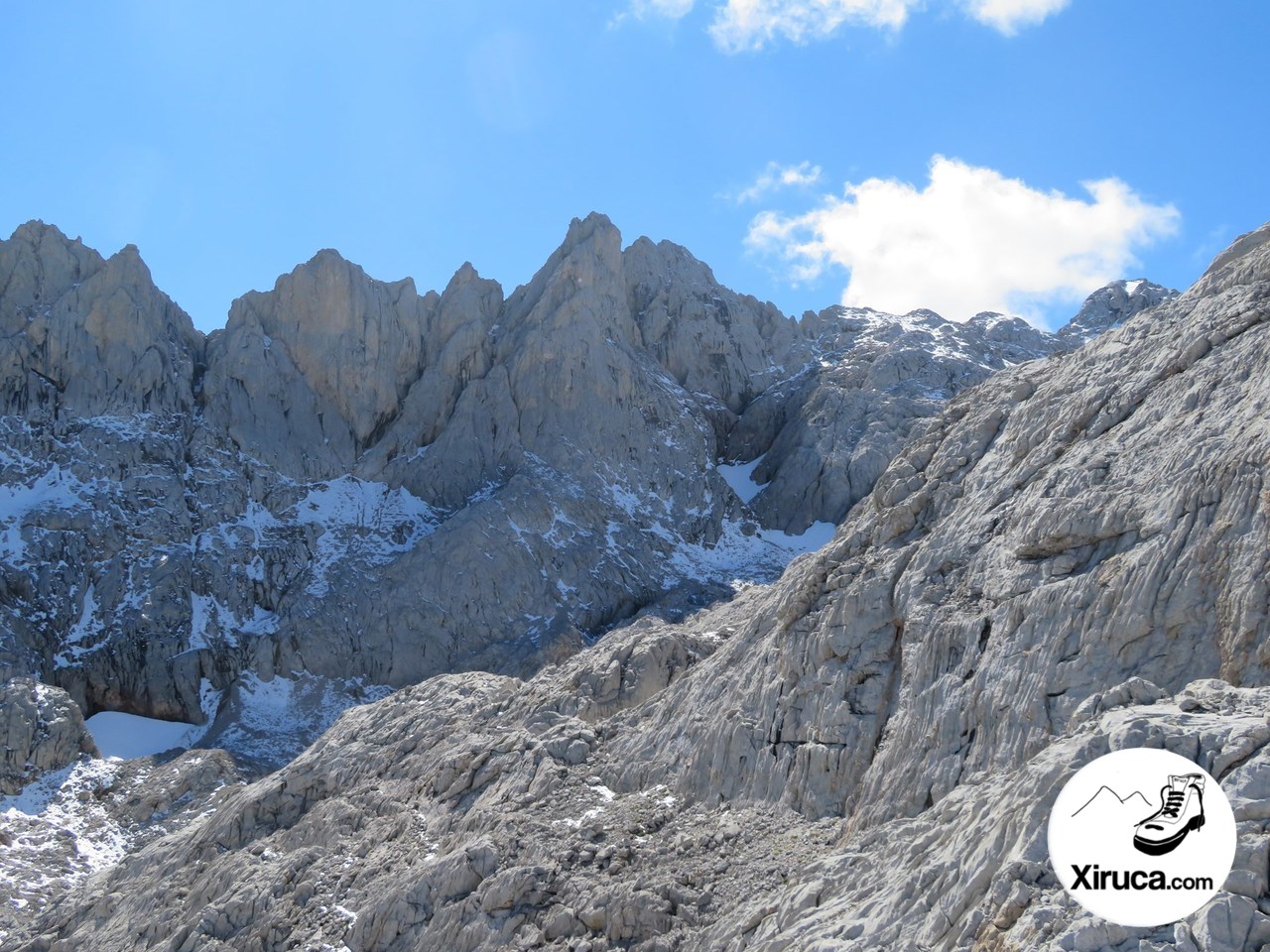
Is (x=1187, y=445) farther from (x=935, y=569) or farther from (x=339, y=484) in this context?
(x=339, y=484)

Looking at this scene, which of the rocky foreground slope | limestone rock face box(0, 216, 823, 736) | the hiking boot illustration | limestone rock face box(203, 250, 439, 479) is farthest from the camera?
limestone rock face box(203, 250, 439, 479)

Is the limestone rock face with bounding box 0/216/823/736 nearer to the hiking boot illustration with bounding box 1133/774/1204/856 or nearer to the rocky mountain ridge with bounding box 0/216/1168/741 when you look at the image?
the rocky mountain ridge with bounding box 0/216/1168/741

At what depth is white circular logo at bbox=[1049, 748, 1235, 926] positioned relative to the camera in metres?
12.7

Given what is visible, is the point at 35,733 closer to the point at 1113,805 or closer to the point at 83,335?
the point at 83,335

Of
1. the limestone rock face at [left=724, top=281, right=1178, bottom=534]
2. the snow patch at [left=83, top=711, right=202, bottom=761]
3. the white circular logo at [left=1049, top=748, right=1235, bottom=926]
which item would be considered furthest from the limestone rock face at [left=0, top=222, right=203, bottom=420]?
the white circular logo at [left=1049, top=748, right=1235, bottom=926]

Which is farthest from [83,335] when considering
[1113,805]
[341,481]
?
[1113,805]

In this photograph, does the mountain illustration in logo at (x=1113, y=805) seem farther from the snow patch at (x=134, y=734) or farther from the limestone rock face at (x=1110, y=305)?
the limestone rock face at (x=1110, y=305)

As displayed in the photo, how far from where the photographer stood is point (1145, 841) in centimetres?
1277

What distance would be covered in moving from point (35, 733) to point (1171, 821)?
55.1 metres

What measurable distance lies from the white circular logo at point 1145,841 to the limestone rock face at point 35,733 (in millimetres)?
52391

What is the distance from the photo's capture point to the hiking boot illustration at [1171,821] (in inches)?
504

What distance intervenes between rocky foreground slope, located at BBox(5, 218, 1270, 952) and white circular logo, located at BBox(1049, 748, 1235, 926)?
0.83ft

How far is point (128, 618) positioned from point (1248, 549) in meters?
60.8

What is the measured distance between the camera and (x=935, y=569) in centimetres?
2822
